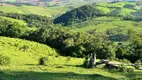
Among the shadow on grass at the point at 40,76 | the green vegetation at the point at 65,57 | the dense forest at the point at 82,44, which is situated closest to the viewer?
the shadow on grass at the point at 40,76

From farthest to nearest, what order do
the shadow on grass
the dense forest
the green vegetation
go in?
the dense forest, the green vegetation, the shadow on grass

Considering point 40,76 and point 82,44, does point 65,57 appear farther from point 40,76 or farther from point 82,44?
point 40,76

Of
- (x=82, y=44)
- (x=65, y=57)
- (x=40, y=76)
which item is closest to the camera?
(x=40, y=76)

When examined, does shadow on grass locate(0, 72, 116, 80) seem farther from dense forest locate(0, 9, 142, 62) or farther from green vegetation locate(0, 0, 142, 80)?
dense forest locate(0, 9, 142, 62)

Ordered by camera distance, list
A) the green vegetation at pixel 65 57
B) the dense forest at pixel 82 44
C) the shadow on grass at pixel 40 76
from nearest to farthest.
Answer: the shadow on grass at pixel 40 76 → the green vegetation at pixel 65 57 → the dense forest at pixel 82 44

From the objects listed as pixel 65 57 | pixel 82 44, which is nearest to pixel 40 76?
pixel 65 57

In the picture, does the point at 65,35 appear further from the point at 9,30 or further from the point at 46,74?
the point at 46,74

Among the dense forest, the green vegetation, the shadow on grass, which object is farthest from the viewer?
the dense forest

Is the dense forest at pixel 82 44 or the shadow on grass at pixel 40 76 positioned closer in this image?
the shadow on grass at pixel 40 76

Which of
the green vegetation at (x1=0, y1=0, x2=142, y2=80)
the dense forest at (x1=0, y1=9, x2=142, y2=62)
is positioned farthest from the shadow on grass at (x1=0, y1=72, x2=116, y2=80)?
the dense forest at (x1=0, y1=9, x2=142, y2=62)

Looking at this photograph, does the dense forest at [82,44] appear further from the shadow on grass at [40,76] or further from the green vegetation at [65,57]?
the shadow on grass at [40,76]

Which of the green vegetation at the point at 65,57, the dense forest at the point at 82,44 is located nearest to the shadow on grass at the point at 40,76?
the green vegetation at the point at 65,57

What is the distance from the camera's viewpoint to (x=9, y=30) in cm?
15988

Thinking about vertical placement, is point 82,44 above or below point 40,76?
below
